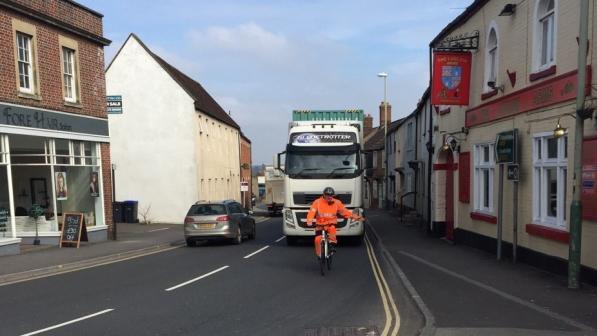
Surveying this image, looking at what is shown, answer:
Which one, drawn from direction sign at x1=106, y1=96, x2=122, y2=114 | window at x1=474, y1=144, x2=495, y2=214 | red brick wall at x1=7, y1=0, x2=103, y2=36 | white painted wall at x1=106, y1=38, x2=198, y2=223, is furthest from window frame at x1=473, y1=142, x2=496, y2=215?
white painted wall at x1=106, y1=38, x2=198, y2=223

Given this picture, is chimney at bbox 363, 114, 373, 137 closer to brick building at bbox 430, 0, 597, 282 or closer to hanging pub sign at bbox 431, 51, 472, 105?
brick building at bbox 430, 0, 597, 282

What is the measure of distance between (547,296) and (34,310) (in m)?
8.01

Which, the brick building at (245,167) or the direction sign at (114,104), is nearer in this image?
the direction sign at (114,104)

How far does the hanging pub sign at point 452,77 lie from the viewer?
50.1 feet

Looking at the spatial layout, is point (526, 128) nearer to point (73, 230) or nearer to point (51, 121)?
point (73, 230)

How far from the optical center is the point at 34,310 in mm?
7879

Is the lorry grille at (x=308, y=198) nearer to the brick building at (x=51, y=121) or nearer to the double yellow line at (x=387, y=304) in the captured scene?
the double yellow line at (x=387, y=304)

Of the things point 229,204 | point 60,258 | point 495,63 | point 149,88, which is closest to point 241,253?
point 229,204

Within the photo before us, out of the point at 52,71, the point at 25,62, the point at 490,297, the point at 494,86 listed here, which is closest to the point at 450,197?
the point at 494,86

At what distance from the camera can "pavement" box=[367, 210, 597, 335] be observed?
20.7ft

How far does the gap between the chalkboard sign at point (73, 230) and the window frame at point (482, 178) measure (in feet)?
41.3

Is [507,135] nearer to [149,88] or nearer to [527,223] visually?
[527,223]

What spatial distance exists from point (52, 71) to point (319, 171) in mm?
9437

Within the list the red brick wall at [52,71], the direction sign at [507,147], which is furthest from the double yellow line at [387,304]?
the red brick wall at [52,71]
